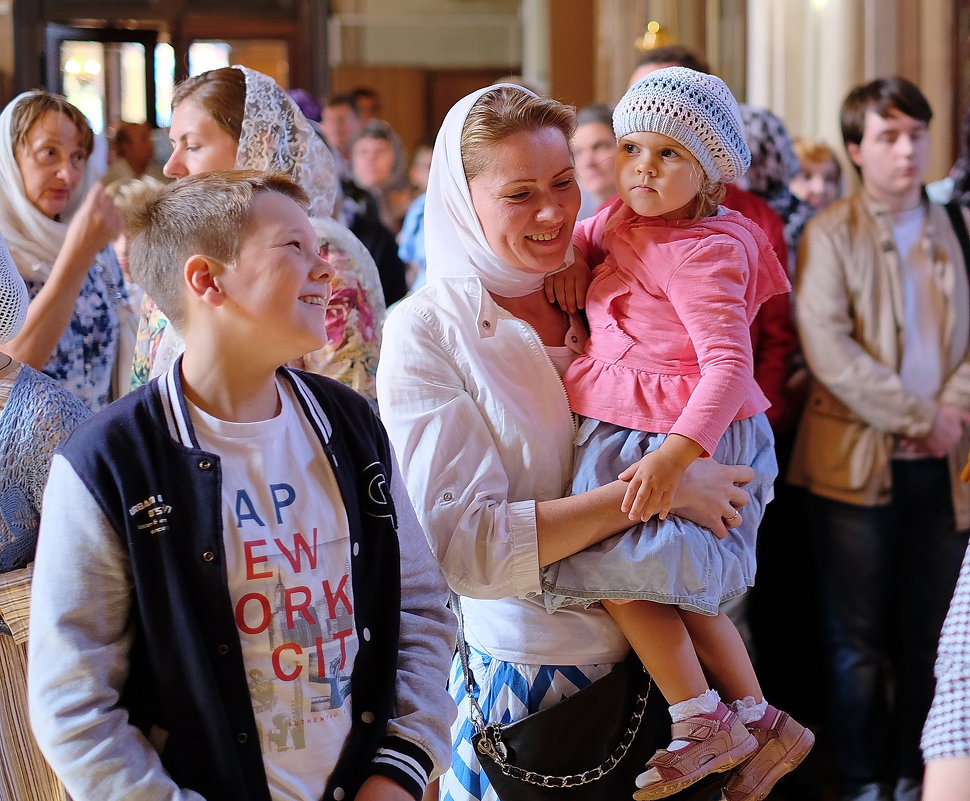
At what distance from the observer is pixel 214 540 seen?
1.52 meters

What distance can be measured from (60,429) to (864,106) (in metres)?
2.72

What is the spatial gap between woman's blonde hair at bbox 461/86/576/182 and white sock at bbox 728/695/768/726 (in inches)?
39.7

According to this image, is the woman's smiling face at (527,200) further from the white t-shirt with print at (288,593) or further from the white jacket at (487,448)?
the white t-shirt with print at (288,593)

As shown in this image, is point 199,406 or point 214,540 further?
point 199,406

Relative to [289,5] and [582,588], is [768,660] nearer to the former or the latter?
[582,588]

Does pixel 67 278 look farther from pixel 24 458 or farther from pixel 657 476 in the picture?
pixel 657 476

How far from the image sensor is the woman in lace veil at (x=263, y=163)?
8.55 feet

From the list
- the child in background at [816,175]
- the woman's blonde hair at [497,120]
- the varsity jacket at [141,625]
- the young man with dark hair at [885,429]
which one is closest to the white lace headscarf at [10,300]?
the varsity jacket at [141,625]

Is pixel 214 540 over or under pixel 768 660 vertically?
over

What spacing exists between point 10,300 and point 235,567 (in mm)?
782

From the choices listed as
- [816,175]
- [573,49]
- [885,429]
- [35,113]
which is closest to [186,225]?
[35,113]

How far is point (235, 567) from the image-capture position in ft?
5.10

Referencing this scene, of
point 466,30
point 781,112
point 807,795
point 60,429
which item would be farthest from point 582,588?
point 466,30

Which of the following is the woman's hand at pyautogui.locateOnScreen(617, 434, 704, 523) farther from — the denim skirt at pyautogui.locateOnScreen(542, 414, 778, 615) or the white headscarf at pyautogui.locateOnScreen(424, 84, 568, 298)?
the white headscarf at pyautogui.locateOnScreen(424, 84, 568, 298)
